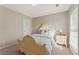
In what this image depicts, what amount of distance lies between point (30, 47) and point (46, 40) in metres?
0.30

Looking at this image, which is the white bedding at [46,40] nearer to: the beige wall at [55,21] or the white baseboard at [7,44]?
the beige wall at [55,21]

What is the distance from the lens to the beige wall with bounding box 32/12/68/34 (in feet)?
6.33

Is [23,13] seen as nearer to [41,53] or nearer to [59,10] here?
[59,10]

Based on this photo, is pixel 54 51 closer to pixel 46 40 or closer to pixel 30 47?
pixel 46 40

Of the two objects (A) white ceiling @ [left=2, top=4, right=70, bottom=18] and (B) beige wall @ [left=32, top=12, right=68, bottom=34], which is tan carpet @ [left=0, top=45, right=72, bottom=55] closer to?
(B) beige wall @ [left=32, top=12, right=68, bottom=34]

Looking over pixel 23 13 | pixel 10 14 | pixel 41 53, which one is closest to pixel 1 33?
pixel 10 14

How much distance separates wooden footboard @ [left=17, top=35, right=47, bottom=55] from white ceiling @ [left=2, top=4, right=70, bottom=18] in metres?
0.42

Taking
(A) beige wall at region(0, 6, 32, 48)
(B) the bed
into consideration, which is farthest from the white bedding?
(A) beige wall at region(0, 6, 32, 48)

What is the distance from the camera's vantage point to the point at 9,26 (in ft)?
6.09

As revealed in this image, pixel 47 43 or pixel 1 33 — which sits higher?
pixel 1 33

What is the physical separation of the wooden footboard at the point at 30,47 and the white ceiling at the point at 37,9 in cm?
42

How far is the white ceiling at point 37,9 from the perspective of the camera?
178 centimetres

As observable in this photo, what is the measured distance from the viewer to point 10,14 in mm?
1842
